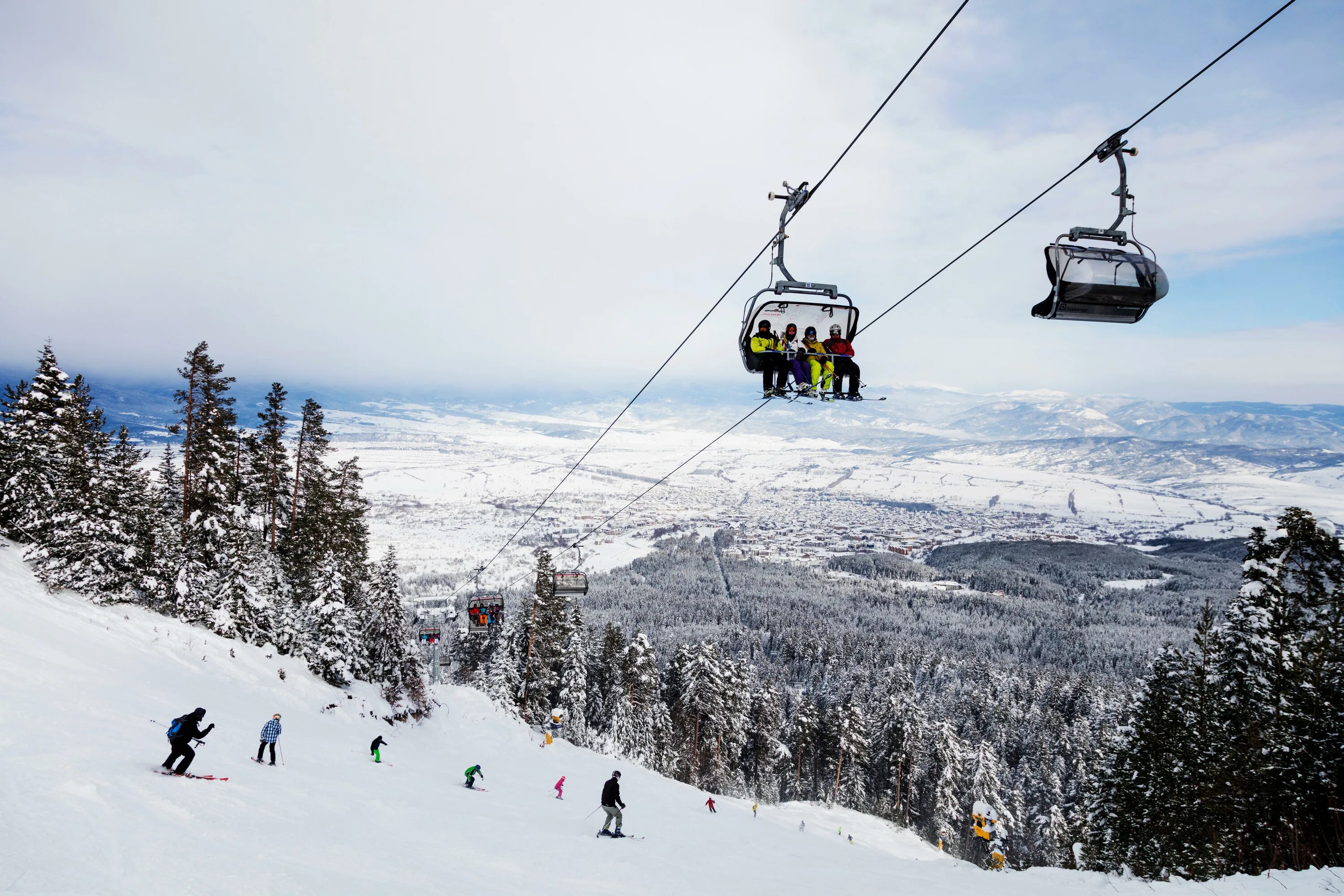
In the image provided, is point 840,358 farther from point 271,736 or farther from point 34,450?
point 34,450

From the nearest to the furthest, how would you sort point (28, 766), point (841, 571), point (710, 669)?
point (28, 766) < point (710, 669) < point (841, 571)

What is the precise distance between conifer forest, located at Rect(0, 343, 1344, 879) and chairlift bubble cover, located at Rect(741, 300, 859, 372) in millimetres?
11803

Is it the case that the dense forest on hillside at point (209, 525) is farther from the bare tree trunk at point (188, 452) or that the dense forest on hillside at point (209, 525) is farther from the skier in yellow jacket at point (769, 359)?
the skier in yellow jacket at point (769, 359)

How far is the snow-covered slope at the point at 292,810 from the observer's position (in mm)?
7066

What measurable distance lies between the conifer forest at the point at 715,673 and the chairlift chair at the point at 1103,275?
10.6m

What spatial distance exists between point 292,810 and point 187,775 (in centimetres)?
178

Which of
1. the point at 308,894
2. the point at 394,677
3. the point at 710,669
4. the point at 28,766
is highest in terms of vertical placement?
the point at 28,766

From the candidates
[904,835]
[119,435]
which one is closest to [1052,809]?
[904,835]

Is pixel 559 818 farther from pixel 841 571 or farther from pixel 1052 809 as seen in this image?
pixel 841 571

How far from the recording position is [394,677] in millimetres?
27719

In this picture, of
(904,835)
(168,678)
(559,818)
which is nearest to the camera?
(559,818)

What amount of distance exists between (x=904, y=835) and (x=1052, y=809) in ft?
61.9

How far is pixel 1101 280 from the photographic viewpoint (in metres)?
6.82

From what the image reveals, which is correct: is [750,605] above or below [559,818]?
below
